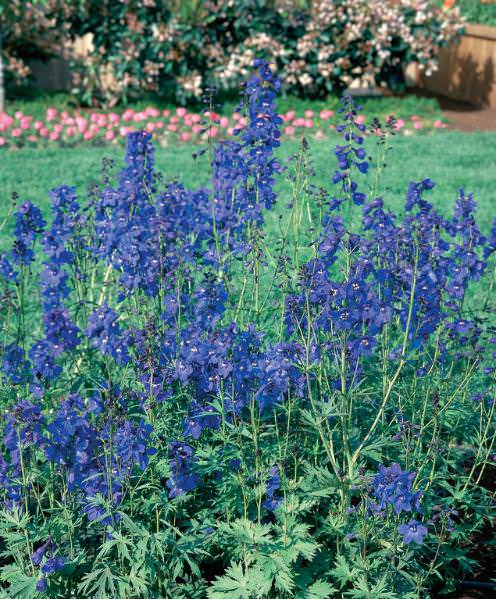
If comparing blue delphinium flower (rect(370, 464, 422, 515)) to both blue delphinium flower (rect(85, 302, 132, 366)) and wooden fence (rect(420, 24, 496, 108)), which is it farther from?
wooden fence (rect(420, 24, 496, 108))

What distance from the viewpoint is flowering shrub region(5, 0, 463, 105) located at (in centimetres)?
1310

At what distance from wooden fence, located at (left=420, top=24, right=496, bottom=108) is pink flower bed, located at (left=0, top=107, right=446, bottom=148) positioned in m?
3.74

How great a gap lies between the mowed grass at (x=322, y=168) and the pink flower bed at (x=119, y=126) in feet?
1.15

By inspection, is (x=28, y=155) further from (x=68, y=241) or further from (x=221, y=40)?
(x=68, y=241)

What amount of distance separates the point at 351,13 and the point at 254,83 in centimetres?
1004

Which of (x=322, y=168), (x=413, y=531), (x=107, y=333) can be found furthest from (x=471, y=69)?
(x=413, y=531)

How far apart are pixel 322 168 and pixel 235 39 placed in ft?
15.2

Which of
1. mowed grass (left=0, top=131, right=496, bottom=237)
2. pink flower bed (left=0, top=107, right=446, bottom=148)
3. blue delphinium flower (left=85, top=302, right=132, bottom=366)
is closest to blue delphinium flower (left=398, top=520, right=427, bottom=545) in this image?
blue delphinium flower (left=85, top=302, right=132, bottom=366)

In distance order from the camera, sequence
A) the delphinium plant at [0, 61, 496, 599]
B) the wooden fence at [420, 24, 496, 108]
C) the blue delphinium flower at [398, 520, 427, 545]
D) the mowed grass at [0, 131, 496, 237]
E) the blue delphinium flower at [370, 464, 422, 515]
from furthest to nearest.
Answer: the wooden fence at [420, 24, 496, 108] < the mowed grass at [0, 131, 496, 237] < the delphinium plant at [0, 61, 496, 599] < the blue delphinium flower at [398, 520, 427, 545] < the blue delphinium flower at [370, 464, 422, 515]

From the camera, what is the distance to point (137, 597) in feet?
10.8

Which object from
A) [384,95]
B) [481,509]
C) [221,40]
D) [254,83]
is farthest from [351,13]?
[481,509]

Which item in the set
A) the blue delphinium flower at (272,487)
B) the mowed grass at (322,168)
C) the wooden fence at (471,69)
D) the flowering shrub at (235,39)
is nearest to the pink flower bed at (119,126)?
the mowed grass at (322,168)

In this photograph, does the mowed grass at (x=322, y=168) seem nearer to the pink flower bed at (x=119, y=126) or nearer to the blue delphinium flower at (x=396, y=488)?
the pink flower bed at (x=119, y=126)

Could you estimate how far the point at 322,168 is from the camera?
9797 mm
